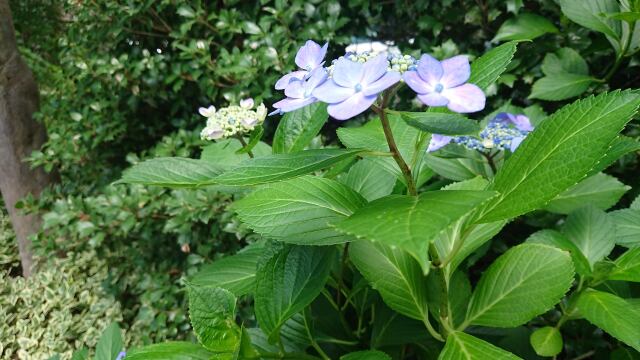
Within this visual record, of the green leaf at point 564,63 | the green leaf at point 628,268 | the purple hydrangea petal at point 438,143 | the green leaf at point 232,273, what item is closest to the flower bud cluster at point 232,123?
the green leaf at point 232,273

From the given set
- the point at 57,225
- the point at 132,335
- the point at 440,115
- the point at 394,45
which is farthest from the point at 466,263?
the point at 132,335

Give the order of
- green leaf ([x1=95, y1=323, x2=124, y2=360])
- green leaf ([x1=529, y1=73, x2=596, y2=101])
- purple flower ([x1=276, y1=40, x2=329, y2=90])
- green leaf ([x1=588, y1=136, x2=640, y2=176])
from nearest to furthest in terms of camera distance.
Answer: purple flower ([x1=276, y1=40, x2=329, y2=90]) < green leaf ([x1=588, y1=136, x2=640, y2=176]) < green leaf ([x1=95, y1=323, x2=124, y2=360]) < green leaf ([x1=529, y1=73, x2=596, y2=101])

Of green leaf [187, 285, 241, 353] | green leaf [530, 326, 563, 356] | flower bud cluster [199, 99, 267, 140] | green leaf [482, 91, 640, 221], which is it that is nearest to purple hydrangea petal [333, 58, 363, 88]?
green leaf [482, 91, 640, 221]

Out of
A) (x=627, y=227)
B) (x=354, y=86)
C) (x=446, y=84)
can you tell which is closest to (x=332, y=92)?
(x=354, y=86)

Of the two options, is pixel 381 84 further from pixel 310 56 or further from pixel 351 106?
pixel 310 56

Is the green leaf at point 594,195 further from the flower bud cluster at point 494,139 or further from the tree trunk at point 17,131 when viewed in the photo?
the tree trunk at point 17,131

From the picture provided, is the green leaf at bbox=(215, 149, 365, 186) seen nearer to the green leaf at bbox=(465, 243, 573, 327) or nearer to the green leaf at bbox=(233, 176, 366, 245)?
the green leaf at bbox=(233, 176, 366, 245)

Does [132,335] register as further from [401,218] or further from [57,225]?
[401,218]
